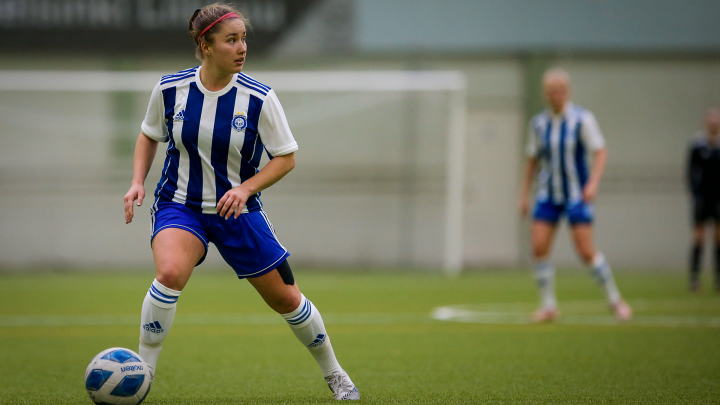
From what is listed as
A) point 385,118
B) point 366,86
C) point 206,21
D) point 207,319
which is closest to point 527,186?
point 207,319

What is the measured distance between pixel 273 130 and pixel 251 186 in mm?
274

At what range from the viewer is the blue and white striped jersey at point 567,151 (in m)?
6.61

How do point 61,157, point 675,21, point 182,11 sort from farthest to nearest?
point 675,21 → point 61,157 → point 182,11

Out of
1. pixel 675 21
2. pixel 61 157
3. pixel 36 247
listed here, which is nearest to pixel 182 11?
pixel 61 157

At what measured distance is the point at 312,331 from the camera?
3.51 metres

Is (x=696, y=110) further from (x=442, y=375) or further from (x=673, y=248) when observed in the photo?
(x=442, y=375)

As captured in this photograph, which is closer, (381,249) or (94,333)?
(94,333)

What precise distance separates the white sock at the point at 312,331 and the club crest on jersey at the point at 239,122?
2.60 feet

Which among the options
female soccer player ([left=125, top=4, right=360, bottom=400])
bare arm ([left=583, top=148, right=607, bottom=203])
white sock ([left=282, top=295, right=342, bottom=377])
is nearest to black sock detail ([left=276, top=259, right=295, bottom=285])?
female soccer player ([left=125, top=4, right=360, bottom=400])

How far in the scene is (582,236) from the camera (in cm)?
666

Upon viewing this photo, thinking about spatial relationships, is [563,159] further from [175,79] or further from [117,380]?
[117,380]

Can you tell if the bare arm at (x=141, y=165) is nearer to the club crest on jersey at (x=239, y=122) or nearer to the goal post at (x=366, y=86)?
the club crest on jersey at (x=239, y=122)

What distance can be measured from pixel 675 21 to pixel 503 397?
12.5 m

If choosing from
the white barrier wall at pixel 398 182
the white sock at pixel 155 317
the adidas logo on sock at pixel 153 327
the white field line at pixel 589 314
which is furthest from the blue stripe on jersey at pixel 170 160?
the white barrier wall at pixel 398 182
